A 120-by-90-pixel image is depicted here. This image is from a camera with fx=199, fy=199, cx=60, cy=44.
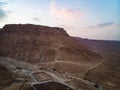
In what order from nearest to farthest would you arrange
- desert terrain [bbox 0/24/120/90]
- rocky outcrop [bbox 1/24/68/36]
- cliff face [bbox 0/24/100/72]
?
desert terrain [bbox 0/24/120/90], cliff face [bbox 0/24/100/72], rocky outcrop [bbox 1/24/68/36]

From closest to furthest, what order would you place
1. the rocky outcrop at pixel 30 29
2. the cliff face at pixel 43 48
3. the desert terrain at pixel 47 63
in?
the desert terrain at pixel 47 63 → the cliff face at pixel 43 48 → the rocky outcrop at pixel 30 29

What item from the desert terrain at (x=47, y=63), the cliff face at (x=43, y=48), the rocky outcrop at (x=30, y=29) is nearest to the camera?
the desert terrain at (x=47, y=63)

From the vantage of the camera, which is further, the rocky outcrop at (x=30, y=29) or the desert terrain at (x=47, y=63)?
the rocky outcrop at (x=30, y=29)

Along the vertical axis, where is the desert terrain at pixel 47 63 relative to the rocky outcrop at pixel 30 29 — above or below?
below

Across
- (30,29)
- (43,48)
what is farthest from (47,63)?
(30,29)

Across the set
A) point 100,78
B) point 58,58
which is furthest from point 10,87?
point 58,58

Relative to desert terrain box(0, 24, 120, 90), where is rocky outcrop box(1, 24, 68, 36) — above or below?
above

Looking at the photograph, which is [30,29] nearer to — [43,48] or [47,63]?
[43,48]

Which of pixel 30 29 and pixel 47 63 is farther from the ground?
pixel 30 29
